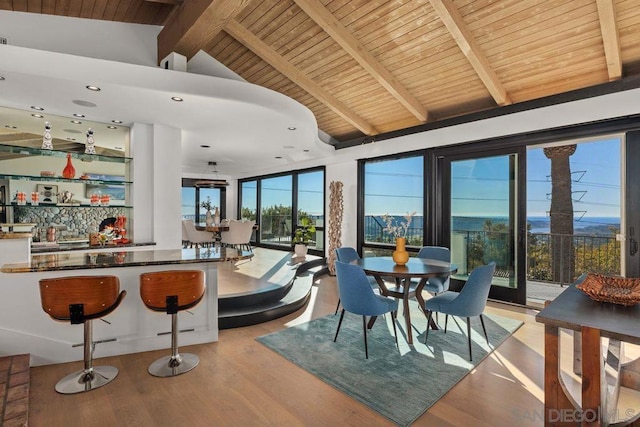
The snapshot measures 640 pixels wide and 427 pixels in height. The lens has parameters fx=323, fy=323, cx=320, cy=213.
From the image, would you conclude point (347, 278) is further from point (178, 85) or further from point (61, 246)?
point (61, 246)

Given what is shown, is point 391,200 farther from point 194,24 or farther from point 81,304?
point 81,304

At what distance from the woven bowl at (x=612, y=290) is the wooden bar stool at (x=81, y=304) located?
3.31 metres

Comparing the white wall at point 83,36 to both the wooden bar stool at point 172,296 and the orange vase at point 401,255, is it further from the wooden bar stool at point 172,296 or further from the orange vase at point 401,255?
the orange vase at point 401,255

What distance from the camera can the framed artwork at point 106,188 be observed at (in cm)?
454

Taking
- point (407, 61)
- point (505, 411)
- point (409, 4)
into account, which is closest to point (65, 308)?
point (505, 411)

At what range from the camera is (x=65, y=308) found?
2410mm

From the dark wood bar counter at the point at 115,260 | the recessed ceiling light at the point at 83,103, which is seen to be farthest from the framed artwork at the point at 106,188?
the dark wood bar counter at the point at 115,260

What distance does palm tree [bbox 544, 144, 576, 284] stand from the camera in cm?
568

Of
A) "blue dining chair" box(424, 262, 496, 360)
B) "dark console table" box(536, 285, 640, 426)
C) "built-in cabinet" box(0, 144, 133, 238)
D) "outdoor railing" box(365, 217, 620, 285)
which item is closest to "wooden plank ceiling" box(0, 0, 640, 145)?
"built-in cabinet" box(0, 144, 133, 238)

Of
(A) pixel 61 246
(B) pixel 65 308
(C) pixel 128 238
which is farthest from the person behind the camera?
(C) pixel 128 238

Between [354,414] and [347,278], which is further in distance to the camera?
[347,278]

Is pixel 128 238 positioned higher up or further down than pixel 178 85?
further down

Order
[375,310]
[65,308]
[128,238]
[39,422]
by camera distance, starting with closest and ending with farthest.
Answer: [39,422], [65,308], [375,310], [128,238]

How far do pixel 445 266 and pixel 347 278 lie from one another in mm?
1229
